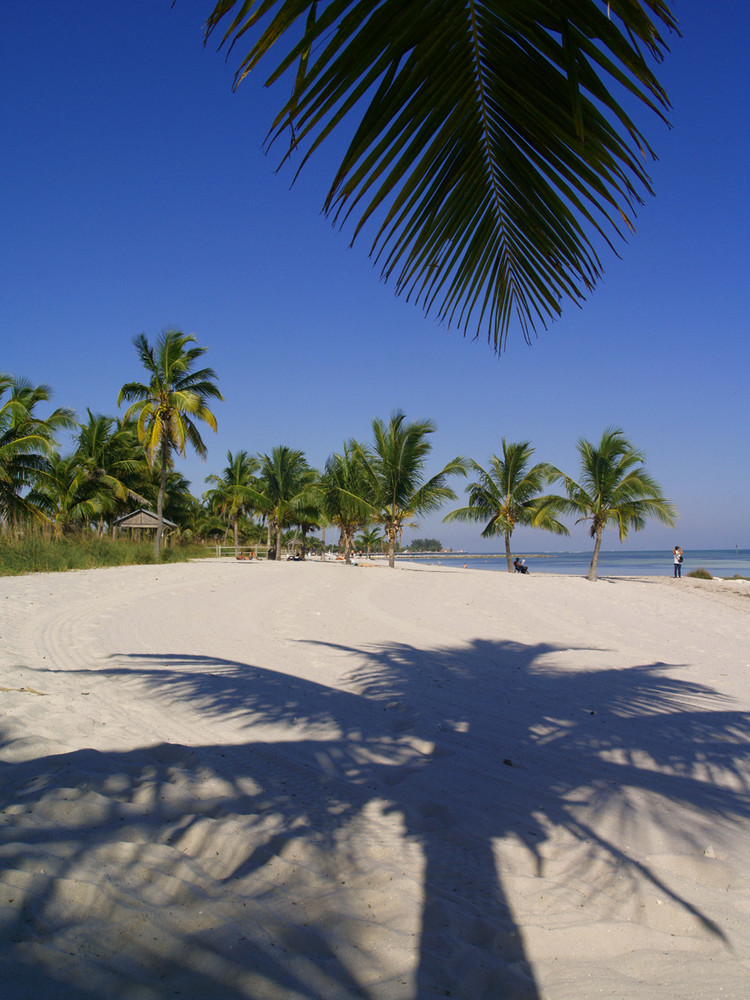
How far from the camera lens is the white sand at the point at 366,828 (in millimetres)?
1562

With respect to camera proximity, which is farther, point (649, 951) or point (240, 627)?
point (240, 627)

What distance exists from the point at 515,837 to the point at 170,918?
57.9 inches

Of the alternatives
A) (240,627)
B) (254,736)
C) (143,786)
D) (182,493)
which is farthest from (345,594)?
(182,493)

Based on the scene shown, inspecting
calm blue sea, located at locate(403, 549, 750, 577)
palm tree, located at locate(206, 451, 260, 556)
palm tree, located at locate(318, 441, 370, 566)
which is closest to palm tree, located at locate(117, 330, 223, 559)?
palm tree, located at locate(318, 441, 370, 566)

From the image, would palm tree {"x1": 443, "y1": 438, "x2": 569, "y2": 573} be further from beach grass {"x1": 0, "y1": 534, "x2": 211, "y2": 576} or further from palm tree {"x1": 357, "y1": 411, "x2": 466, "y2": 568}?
beach grass {"x1": 0, "y1": 534, "x2": 211, "y2": 576}

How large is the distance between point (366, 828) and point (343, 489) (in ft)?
80.8

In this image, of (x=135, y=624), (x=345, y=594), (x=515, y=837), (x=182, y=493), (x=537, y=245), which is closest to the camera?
(x=537, y=245)

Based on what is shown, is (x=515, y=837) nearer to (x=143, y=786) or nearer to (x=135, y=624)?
(x=143, y=786)

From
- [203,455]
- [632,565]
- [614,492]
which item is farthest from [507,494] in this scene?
[632,565]

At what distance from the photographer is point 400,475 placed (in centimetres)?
2236

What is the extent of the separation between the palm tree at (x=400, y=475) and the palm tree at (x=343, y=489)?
254cm

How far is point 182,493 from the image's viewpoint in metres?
35.8

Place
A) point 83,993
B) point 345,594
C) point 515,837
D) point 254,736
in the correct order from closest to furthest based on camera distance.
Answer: point 83,993 → point 515,837 → point 254,736 → point 345,594

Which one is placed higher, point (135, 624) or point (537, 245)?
point (537, 245)
